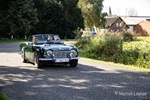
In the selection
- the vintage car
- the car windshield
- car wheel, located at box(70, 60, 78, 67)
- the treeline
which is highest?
the treeline

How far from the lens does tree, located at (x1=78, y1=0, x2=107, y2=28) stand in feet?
228

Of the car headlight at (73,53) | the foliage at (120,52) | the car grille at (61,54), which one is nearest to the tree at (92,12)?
the foliage at (120,52)

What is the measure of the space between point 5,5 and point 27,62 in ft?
14.8

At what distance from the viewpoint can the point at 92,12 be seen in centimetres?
6906

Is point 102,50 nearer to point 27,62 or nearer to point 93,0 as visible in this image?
point 27,62

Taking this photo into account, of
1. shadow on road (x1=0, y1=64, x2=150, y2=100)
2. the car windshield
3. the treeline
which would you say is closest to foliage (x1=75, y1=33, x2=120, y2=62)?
the car windshield

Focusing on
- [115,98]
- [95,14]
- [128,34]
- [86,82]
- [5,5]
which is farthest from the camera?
[95,14]

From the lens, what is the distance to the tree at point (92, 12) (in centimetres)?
6950

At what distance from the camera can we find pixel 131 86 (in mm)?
7691

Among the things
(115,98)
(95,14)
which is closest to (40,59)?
(115,98)

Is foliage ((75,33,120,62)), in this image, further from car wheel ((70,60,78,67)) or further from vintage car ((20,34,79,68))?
→ vintage car ((20,34,79,68))

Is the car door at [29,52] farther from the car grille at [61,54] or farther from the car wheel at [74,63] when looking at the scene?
the car wheel at [74,63]

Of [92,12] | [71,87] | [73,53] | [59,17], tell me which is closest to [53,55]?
[73,53]

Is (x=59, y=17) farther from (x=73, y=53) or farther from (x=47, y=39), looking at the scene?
(x=73, y=53)
